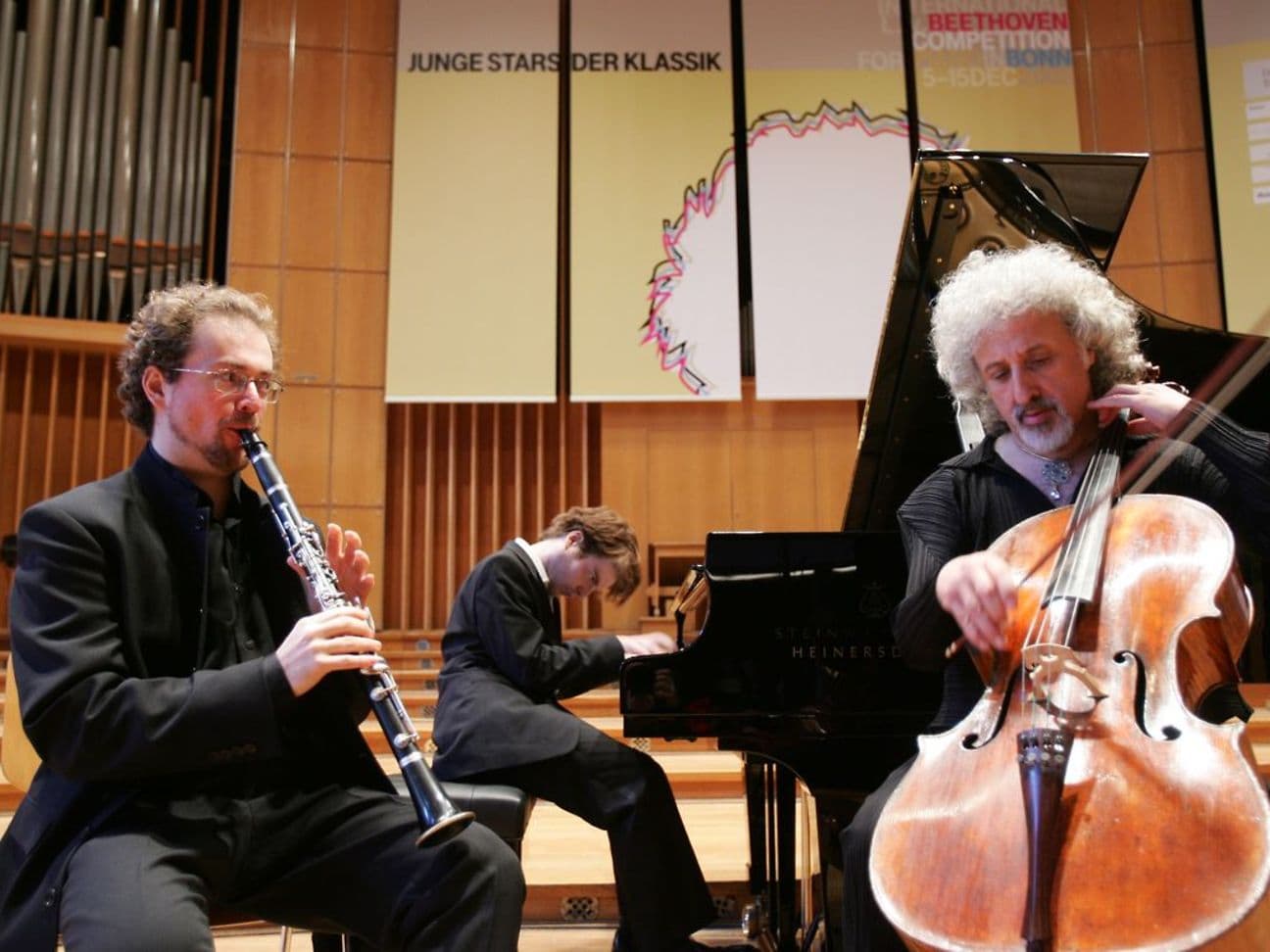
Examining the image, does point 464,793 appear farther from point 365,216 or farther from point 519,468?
point 365,216

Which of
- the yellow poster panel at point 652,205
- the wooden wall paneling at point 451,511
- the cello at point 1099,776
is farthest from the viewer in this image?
the wooden wall paneling at point 451,511

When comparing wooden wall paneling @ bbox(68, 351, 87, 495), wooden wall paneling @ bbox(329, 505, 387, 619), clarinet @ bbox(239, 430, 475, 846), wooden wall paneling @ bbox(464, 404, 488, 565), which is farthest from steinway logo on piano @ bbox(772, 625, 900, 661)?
wooden wall paneling @ bbox(68, 351, 87, 495)

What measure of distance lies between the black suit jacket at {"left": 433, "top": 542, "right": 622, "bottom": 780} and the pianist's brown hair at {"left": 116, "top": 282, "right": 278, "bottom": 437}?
3.69ft

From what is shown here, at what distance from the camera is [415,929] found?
62.7 inches

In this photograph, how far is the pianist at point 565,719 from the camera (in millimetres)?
2527

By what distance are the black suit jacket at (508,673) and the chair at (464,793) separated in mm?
121

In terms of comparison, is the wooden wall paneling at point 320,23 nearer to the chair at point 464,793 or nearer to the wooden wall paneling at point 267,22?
the wooden wall paneling at point 267,22

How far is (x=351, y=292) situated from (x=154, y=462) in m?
4.89

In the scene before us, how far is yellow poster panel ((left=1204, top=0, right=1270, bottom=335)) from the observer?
6.15m

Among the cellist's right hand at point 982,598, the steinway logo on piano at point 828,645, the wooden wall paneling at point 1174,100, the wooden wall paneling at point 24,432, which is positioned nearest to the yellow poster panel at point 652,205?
the wooden wall paneling at point 1174,100

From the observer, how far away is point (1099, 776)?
1.12m

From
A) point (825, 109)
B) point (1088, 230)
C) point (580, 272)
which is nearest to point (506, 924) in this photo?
point (1088, 230)

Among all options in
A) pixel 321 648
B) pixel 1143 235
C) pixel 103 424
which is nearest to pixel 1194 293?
pixel 1143 235

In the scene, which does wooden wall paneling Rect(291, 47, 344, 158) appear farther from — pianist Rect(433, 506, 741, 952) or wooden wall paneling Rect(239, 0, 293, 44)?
pianist Rect(433, 506, 741, 952)
